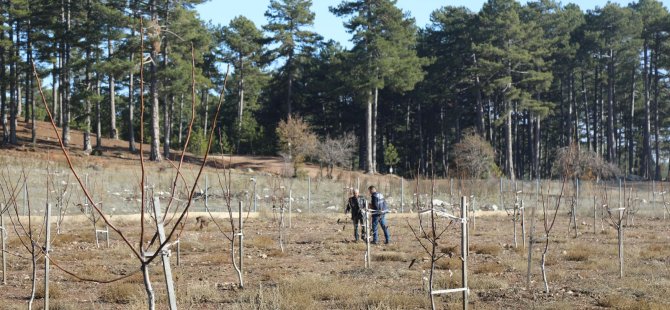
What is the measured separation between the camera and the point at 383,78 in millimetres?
50344

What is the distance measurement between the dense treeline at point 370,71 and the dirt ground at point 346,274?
22.3 meters

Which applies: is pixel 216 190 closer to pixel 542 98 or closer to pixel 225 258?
pixel 225 258

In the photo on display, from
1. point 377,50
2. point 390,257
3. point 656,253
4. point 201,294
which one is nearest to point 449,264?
point 390,257

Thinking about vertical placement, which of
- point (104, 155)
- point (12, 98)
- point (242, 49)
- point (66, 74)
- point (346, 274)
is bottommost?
point (346, 274)

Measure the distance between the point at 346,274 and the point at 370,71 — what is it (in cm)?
3789

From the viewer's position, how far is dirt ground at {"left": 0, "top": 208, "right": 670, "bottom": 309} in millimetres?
9711

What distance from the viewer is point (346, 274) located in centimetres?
1259

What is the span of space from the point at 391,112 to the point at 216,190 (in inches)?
1318

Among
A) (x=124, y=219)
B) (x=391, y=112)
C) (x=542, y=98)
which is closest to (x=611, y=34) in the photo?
(x=542, y=98)

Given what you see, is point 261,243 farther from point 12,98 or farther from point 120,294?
point 12,98

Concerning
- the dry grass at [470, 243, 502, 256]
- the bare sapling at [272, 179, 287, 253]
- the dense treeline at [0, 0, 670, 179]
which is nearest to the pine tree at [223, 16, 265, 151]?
the dense treeline at [0, 0, 670, 179]

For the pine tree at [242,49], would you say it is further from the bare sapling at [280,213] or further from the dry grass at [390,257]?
the dry grass at [390,257]

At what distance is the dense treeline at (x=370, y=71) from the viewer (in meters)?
43.9

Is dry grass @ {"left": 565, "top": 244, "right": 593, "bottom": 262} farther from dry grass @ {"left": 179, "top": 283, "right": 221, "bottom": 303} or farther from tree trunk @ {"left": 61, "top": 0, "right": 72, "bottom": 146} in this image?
tree trunk @ {"left": 61, "top": 0, "right": 72, "bottom": 146}
